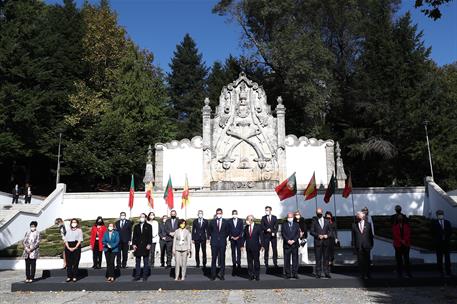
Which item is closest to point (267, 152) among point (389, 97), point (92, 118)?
point (389, 97)

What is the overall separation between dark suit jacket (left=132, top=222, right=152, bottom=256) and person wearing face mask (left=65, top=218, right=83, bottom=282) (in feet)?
5.37

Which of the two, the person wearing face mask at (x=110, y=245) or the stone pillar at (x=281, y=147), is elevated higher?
the stone pillar at (x=281, y=147)

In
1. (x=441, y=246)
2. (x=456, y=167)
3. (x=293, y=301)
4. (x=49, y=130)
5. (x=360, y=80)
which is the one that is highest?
(x=360, y=80)

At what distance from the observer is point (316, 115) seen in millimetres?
36938

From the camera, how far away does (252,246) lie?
464 inches

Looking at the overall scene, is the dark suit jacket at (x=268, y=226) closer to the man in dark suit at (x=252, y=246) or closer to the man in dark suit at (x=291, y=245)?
the man in dark suit at (x=252, y=246)

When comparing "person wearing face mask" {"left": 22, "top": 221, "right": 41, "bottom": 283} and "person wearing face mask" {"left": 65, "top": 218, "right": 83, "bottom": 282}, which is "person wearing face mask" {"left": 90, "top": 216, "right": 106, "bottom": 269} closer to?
"person wearing face mask" {"left": 65, "top": 218, "right": 83, "bottom": 282}

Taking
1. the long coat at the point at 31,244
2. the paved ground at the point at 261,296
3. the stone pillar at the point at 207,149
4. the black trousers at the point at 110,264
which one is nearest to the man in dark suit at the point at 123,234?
the black trousers at the point at 110,264

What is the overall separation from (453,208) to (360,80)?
17.3 m

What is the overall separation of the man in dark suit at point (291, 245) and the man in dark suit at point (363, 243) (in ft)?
5.36

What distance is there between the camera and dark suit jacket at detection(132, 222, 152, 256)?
11.7 m

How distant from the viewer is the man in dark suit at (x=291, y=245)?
1171 centimetres

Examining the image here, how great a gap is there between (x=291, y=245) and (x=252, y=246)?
110 cm

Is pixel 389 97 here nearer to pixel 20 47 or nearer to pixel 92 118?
pixel 92 118
